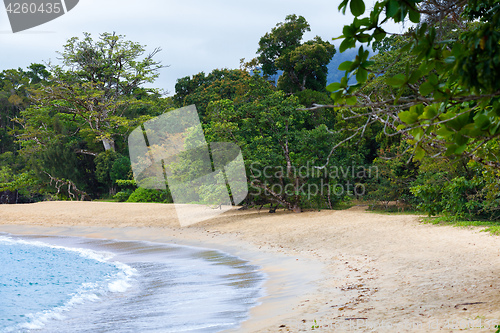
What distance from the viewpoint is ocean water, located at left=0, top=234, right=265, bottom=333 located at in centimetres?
613

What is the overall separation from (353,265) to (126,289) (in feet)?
14.4

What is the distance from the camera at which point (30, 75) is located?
1817 inches

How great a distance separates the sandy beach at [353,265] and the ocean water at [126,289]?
597 mm

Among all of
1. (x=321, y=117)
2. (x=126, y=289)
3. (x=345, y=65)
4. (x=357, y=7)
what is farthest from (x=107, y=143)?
(x=357, y=7)

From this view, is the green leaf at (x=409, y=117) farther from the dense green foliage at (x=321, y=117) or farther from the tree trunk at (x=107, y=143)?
the tree trunk at (x=107, y=143)

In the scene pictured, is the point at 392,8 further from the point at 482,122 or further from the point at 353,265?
the point at 353,265

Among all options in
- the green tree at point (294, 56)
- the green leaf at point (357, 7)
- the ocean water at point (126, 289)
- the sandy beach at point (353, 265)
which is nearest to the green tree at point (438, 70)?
the green leaf at point (357, 7)

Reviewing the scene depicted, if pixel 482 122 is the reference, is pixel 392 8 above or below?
above

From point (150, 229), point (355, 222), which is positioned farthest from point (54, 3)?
point (355, 222)

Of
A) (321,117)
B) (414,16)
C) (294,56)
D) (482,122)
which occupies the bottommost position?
(482,122)

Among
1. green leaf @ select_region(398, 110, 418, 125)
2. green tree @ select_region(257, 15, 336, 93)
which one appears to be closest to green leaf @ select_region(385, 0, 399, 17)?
green leaf @ select_region(398, 110, 418, 125)

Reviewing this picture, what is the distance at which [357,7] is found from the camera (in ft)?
6.64

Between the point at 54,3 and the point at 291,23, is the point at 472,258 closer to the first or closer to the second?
the point at 54,3

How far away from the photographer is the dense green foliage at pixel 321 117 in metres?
2.11
